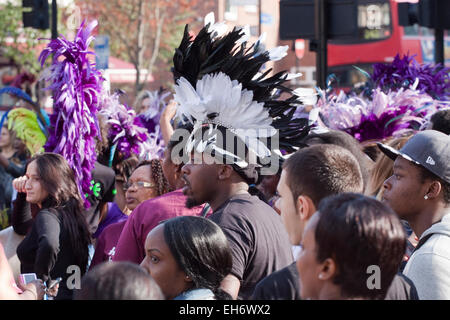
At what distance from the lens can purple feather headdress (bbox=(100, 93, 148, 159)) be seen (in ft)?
21.6

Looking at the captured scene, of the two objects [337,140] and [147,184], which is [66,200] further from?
[337,140]

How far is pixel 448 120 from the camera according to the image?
189 inches

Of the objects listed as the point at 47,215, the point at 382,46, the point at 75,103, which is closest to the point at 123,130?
the point at 75,103

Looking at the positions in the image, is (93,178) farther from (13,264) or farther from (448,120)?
(448,120)

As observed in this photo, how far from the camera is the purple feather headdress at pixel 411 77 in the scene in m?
7.08

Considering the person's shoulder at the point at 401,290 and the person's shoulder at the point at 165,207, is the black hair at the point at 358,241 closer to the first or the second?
the person's shoulder at the point at 401,290

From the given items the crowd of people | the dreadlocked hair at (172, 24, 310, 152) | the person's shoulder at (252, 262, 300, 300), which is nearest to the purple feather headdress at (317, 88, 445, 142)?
the crowd of people

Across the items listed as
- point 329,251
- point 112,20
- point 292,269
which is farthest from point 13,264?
point 112,20

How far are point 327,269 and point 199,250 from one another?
0.72 metres

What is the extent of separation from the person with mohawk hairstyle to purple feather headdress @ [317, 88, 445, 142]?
5.68 ft

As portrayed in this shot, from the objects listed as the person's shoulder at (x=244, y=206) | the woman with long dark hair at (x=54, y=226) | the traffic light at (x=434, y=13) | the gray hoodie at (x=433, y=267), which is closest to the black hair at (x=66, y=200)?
the woman with long dark hair at (x=54, y=226)

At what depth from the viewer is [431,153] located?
3340 mm

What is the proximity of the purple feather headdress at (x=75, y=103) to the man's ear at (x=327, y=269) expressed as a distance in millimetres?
3479

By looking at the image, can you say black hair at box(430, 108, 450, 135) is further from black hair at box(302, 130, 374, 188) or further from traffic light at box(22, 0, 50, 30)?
traffic light at box(22, 0, 50, 30)
